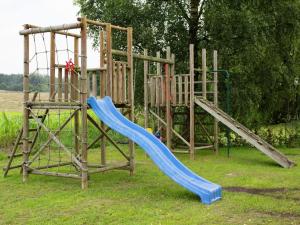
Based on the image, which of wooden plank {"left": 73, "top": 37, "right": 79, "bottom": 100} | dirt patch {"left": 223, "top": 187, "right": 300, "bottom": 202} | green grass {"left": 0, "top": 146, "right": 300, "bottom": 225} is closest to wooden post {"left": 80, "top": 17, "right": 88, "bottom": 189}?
green grass {"left": 0, "top": 146, "right": 300, "bottom": 225}

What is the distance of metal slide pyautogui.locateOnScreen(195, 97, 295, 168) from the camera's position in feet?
43.4

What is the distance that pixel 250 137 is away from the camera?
14062 mm

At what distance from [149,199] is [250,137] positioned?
5.92 metres

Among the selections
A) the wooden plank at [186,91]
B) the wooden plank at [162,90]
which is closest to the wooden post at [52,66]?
the wooden plank at [162,90]

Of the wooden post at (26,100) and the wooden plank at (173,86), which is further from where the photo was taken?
the wooden plank at (173,86)

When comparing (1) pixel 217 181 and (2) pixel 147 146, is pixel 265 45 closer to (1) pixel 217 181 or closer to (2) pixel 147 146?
(1) pixel 217 181

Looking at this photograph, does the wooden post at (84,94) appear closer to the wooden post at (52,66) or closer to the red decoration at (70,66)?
the red decoration at (70,66)

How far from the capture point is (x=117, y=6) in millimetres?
17891

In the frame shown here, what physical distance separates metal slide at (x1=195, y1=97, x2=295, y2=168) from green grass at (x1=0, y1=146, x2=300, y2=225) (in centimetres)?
41

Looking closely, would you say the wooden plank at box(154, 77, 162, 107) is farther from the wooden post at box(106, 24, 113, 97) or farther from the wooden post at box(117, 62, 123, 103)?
the wooden post at box(106, 24, 113, 97)

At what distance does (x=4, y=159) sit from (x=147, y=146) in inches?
286

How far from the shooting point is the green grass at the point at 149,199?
295 inches

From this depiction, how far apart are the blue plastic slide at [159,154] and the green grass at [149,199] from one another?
216mm

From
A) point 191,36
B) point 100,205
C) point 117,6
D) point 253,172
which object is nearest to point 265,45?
point 191,36
